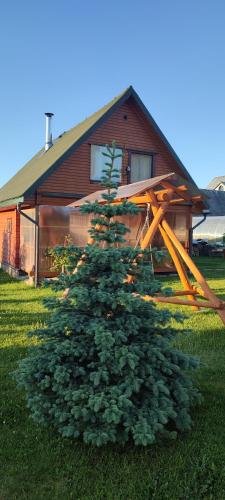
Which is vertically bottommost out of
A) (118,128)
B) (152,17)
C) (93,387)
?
(93,387)

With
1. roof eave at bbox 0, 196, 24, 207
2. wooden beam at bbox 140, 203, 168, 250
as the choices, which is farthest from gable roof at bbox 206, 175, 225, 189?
wooden beam at bbox 140, 203, 168, 250

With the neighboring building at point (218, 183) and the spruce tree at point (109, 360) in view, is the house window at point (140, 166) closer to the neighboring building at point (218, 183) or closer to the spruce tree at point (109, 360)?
the spruce tree at point (109, 360)

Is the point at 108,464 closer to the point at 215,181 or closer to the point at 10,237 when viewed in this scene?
the point at 10,237

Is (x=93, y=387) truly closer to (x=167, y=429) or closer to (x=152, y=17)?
(x=167, y=429)

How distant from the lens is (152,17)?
36.3 ft

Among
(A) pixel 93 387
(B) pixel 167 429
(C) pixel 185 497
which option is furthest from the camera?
(B) pixel 167 429

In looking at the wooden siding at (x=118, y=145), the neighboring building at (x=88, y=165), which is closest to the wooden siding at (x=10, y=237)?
the neighboring building at (x=88, y=165)

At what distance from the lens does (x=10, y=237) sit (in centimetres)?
1673

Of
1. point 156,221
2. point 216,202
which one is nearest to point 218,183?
point 216,202

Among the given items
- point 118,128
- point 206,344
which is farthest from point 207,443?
point 118,128

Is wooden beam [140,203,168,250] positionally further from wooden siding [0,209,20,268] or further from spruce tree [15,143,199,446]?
wooden siding [0,209,20,268]

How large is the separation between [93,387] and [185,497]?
3.24 ft

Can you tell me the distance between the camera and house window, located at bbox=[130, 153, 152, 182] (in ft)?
51.4

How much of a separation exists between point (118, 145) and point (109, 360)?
41.8ft
